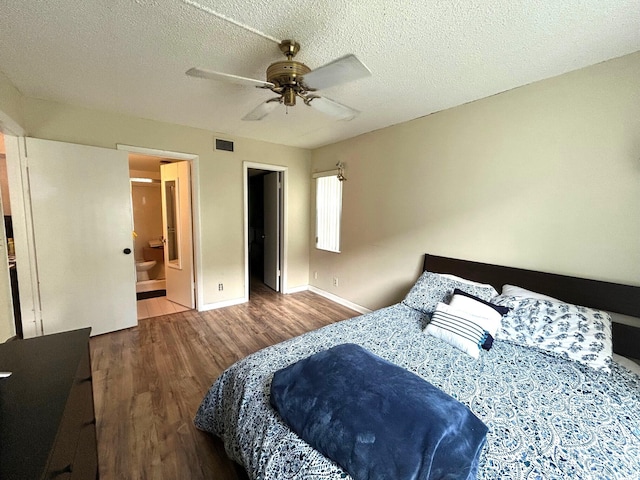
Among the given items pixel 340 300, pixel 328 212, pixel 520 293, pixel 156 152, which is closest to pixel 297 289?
pixel 340 300

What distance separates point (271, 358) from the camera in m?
1.56

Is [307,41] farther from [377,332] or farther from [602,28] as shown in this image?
[377,332]

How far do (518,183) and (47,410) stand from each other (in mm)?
3038

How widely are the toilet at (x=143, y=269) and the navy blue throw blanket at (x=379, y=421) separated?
4.50 m

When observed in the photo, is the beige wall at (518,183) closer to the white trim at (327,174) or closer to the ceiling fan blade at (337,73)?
the white trim at (327,174)

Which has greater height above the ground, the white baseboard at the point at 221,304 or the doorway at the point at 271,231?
the doorway at the point at 271,231

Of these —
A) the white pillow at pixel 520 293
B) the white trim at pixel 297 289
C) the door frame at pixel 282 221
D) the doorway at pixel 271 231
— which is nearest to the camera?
the white pillow at pixel 520 293

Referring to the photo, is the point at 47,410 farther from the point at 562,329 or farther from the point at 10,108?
the point at 10,108

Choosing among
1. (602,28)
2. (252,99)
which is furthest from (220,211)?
(602,28)

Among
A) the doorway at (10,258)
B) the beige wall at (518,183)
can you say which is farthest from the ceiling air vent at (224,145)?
the doorway at (10,258)

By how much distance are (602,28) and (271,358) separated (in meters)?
2.67

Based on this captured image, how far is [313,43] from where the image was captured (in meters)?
1.64

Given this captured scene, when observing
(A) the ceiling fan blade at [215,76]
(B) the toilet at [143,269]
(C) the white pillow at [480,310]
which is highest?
(A) the ceiling fan blade at [215,76]

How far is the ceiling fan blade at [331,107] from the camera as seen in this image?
1743mm
